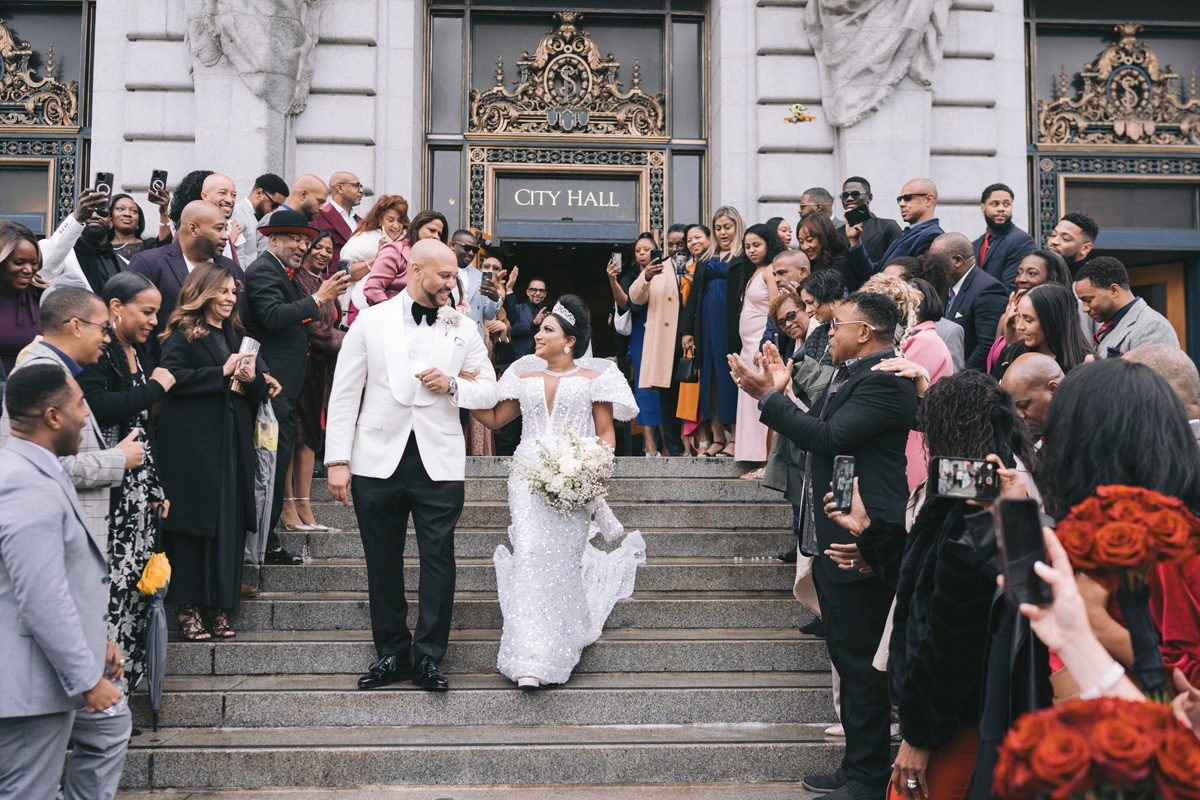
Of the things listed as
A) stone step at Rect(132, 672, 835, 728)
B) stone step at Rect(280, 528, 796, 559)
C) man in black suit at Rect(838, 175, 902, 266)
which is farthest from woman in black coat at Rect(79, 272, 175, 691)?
man in black suit at Rect(838, 175, 902, 266)

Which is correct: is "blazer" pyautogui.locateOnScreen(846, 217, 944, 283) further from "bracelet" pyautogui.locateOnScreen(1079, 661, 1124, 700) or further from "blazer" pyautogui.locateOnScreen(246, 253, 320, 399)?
"bracelet" pyautogui.locateOnScreen(1079, 661, 1124, 700)

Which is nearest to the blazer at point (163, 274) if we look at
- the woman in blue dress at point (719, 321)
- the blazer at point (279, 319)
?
the blazer at point (279, 319)

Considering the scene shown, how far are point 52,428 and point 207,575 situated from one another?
241 centimetres

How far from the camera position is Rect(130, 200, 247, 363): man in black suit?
6199 mm

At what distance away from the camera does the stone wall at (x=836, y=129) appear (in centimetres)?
1117

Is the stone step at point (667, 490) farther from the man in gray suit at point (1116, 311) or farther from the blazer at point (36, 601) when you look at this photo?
the blazer at point (36, 601)

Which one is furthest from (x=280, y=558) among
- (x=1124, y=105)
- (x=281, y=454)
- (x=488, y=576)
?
(x=1124, y=105)

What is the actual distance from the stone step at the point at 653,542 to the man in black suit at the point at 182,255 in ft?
5.42

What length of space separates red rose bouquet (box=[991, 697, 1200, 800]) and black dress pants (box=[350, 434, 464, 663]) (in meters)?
4.09

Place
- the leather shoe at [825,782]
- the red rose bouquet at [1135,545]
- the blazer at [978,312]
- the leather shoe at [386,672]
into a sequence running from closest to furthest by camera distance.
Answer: the red rose bouquet at [1135,545] → the leather shoe at [825,782] → the leather shoe at [386,672] → the blazer at [978,312]

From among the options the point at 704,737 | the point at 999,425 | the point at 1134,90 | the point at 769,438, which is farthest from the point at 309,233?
the point at 1134,90

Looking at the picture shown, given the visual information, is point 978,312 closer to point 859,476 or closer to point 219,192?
point 859,476

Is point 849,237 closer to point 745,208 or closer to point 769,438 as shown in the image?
point 769,438

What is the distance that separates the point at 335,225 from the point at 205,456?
11.3ft
